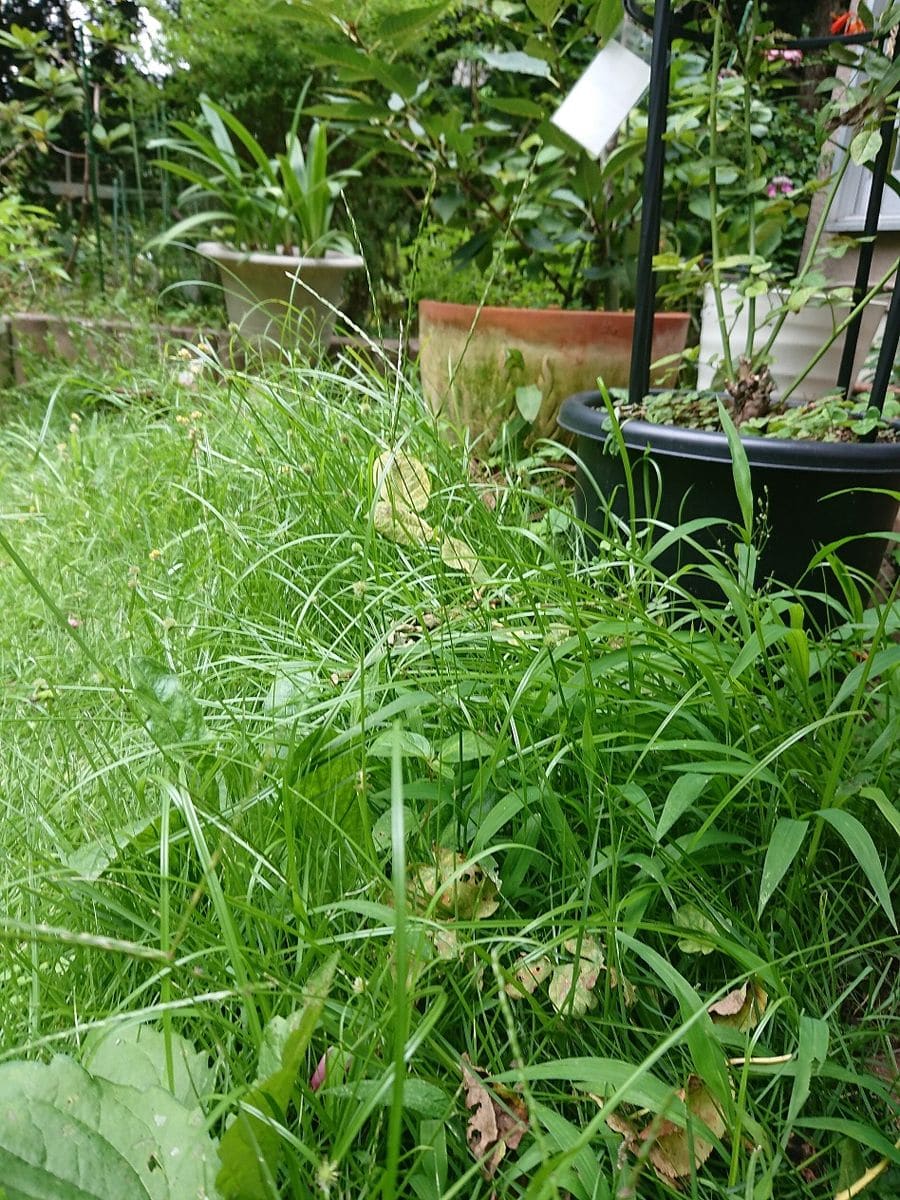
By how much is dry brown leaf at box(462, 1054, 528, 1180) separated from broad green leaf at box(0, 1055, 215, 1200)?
0.18 m

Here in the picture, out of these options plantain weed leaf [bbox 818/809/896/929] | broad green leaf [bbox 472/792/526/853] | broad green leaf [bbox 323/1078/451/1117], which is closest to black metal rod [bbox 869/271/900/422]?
plantain weed leaf [bbox 818/809/896/929]

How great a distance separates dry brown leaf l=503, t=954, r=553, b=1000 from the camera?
652 mm

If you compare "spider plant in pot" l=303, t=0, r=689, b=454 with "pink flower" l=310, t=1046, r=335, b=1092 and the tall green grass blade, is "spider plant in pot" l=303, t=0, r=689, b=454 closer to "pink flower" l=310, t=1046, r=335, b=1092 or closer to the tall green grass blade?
the tall green grass blade

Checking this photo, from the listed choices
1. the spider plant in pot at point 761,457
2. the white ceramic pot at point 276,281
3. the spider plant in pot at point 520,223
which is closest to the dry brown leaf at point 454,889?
the spider plant in pot at point 761,457

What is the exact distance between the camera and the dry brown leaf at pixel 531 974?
652 mm

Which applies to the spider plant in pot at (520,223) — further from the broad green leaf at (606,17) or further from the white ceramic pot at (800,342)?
the white ceramic pot at (800,342)

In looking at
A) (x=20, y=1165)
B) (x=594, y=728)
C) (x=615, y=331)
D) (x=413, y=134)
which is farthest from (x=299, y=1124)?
(x=413, y=134)

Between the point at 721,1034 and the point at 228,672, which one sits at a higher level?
the point at 228,672

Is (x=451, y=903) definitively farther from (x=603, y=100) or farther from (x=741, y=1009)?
(x=603, y=100)

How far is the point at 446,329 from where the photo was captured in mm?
2053

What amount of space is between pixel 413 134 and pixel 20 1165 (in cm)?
209

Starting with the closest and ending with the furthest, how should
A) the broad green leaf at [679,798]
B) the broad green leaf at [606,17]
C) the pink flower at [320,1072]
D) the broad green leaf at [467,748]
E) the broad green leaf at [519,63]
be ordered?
the pink flower at [320,1072] → the broad green leaf at [679,798] → the broad green leaf at [467,748] → the broad green leaf at [606,17] → the broad green leaf at [519,63]

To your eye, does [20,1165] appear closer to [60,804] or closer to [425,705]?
[60,804]

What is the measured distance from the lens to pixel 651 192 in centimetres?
127
